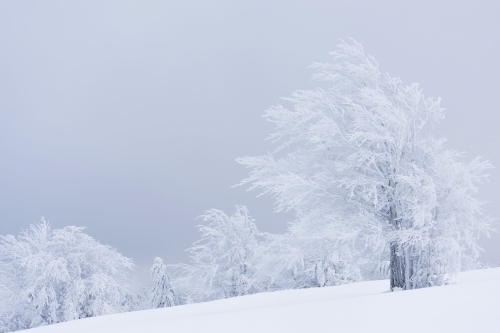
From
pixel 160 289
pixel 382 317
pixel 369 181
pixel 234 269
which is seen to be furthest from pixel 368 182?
pixel 160 289

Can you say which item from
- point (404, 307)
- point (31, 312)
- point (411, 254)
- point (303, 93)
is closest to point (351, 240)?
point (411, 254)

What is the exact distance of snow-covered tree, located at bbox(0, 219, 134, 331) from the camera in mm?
24891

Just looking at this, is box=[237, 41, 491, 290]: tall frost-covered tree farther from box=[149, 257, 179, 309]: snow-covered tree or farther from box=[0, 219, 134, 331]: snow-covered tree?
box=[149, 257, 179, 309]: snow-covered tree

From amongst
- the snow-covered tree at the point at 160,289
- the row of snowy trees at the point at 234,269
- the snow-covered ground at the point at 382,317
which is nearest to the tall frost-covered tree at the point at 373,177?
the snow-covered ground at the point at 382,317

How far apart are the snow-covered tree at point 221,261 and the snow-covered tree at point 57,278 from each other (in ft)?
13.5

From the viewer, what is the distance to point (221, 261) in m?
29.2

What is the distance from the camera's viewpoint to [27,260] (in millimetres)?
25484

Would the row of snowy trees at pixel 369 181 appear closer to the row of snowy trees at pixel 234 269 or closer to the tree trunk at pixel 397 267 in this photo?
the tree trunk at pixel 397 267

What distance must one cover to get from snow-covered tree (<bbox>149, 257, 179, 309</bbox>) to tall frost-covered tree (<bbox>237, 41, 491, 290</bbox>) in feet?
70.7

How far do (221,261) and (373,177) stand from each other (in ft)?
63.0

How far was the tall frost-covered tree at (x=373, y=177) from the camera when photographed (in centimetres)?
1059

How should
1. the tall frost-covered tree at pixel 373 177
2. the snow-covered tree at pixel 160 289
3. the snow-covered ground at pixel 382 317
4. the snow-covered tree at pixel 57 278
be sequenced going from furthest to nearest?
1. the snow-covered tree at pixel 160 289
2. the snow-covered tree at pixel 57 278
3. the tall frost-covered tree at pixel 373 177
4. the snow-covered ground at pixel 382 317

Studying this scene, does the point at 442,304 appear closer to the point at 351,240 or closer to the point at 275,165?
the point at 351,240

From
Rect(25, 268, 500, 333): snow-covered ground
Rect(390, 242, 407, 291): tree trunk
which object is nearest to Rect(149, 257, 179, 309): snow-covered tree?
Rect(390, 242, 407, 291): tree trunk
